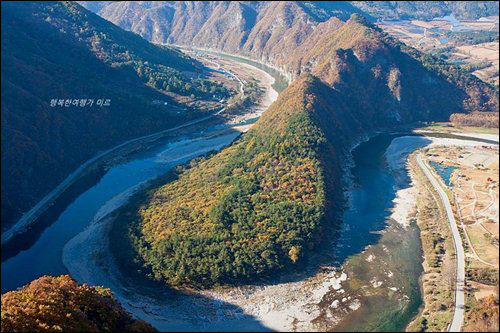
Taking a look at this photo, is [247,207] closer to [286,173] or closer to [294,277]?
[286,173]

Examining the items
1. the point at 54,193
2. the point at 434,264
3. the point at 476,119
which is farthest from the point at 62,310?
the point at 476,119

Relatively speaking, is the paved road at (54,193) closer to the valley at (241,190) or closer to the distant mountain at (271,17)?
the valley at (241,190)

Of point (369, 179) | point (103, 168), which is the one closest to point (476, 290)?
point (369, 179)

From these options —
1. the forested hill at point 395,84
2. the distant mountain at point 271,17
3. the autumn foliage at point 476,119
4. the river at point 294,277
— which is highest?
the distant mountain at point 271,17

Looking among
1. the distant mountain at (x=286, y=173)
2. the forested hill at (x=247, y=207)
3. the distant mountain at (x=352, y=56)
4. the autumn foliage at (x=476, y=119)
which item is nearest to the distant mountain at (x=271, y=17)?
the distant mountain at (x=352, y=56)

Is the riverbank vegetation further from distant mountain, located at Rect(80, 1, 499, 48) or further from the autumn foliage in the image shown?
distant mountain, located at Rect(80, 1, 499, 48)

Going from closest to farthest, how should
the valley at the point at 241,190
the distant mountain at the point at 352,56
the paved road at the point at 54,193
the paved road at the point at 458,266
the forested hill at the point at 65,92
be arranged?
the paved road at the point at 458,266
the valley at the point at 241,190
the paved road at the point at 54,193
the forested hill at the point at 65,92
the distant mountain at the point at 352,56

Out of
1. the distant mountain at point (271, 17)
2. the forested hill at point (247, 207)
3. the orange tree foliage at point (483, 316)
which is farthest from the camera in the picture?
the distant mountain at point (271, 17)
